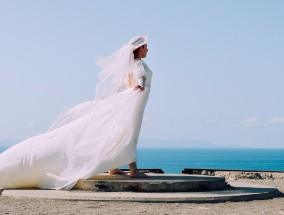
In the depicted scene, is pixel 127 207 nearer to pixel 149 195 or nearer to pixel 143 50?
pixel 149 195

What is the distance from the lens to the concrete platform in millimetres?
10258

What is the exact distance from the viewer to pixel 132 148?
456 inches

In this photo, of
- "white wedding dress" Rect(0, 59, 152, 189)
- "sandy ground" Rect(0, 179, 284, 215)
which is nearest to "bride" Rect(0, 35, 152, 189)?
"white wedding dress" Rect(0, 59, 152, 189)

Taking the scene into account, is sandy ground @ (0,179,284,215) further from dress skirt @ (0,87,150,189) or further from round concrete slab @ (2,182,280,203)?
dress skirt @ (0,87,150,189)

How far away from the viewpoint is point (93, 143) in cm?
1153

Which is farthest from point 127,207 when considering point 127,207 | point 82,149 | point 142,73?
point 142,73

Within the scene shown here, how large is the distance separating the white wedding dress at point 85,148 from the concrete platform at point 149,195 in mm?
352

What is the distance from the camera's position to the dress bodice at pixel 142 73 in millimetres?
11562

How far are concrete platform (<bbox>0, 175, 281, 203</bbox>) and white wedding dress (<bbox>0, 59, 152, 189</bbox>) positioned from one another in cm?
35

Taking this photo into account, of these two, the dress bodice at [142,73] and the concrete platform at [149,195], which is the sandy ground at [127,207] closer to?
the concrete platform at [149,195]

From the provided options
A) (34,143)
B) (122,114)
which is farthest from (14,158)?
(122,114)

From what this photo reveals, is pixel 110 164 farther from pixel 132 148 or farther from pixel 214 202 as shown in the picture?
pixel 214 202

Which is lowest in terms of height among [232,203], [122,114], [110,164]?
[232,203]

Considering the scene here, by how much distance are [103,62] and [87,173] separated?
219cm
